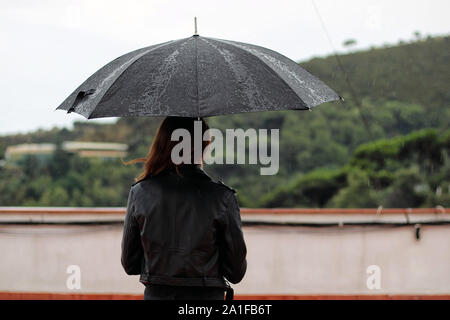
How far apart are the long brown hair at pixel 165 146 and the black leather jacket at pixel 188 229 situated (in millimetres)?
43

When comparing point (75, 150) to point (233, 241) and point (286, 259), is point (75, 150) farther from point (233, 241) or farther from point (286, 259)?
point (233, 241)

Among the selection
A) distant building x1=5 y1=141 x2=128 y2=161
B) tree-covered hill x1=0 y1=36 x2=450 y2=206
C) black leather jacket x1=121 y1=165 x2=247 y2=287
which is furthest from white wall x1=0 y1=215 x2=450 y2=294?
distant building x1=5 y1=141 x2=128 y2=161

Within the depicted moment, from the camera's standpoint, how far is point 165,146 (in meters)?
1.94

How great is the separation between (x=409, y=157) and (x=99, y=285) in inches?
1448

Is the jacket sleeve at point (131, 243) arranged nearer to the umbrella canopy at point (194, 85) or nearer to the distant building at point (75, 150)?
the umbrella canopy at point (194, 85)

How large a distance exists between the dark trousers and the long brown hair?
39 cm

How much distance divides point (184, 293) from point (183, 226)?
24 cm

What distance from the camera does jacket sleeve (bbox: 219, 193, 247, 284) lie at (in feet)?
6.17

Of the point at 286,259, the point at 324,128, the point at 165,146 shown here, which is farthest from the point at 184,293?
the point at 324,128

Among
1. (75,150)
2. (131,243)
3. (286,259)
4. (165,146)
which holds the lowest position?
(286,259)

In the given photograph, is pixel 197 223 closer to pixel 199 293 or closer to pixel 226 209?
pixel 226 209

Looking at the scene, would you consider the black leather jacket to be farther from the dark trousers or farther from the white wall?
the white wall
